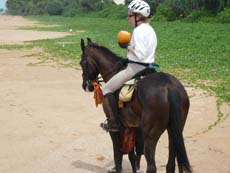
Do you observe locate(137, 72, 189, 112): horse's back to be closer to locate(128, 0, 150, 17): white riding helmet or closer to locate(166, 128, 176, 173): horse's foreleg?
locate(166, 128, 176, 173): horse's foreleg

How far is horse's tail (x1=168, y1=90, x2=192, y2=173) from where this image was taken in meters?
4.73

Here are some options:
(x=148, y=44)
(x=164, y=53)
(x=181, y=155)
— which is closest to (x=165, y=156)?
(x=181, y=155)

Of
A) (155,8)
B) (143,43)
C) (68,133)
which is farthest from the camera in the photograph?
(155,8)

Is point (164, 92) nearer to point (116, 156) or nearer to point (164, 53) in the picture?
point (116, 156)

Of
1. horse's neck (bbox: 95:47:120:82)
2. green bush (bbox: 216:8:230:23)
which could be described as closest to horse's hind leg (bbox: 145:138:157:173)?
horse's neck (bbox: 95:47:120:82)

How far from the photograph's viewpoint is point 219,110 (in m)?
9.16

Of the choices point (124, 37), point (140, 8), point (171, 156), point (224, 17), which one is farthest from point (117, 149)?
point (224, 17)

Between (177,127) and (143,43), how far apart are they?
1.03m

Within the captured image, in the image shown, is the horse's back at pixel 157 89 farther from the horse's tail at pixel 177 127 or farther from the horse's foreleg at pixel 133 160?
the horse's foreleg at pixel 133 160

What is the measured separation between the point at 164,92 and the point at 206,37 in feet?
66.6

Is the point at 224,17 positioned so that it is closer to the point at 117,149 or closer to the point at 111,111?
the point at 117,149

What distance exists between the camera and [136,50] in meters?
5.09

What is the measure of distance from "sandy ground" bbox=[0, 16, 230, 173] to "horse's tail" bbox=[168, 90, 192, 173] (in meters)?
1.21

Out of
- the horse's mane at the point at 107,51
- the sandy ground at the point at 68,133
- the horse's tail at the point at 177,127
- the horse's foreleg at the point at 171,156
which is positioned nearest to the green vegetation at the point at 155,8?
the sandy ground at the point at 68,133
